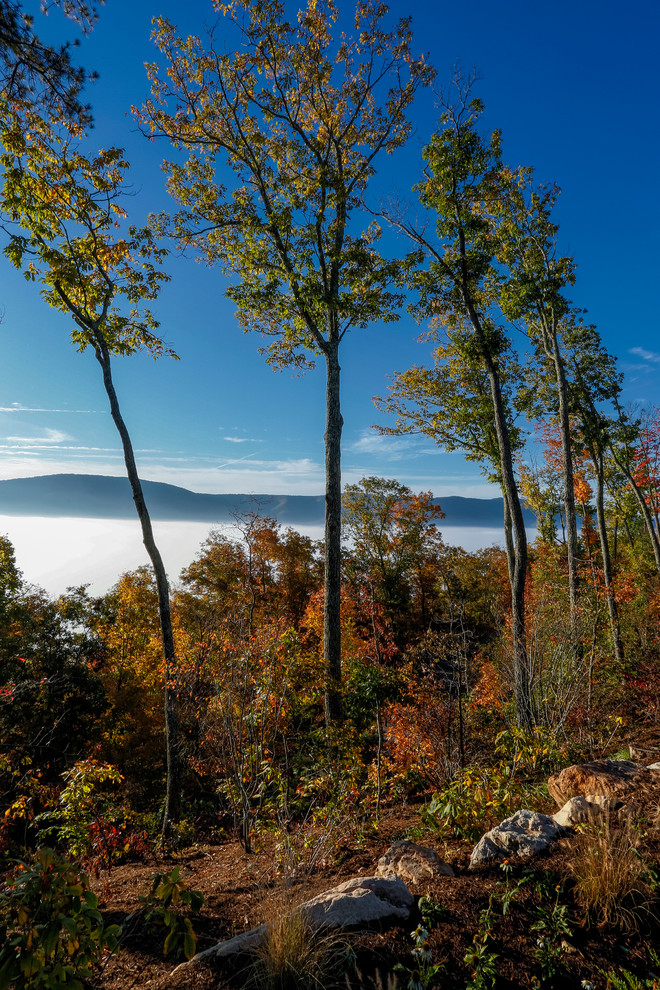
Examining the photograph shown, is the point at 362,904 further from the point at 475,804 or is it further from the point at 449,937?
the point at 475,804

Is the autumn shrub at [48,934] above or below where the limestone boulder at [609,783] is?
above

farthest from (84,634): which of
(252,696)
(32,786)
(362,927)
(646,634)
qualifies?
(646,634)

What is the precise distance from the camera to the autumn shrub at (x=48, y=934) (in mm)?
1560

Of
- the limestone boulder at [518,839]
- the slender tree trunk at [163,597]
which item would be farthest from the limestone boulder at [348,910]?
the slender tree trunk at [163,597]

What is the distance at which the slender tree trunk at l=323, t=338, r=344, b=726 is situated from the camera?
8367 mm

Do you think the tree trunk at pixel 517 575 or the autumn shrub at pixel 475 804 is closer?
the autumn shrub at pixel 475 804

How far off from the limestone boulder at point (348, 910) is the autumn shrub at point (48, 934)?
1.21 meters

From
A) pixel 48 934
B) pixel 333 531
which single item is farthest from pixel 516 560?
pixel 48 934

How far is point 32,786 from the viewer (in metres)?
7.72

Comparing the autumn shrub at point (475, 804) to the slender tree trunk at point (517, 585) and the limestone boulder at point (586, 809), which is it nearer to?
the limestone boulder at point (586, 809)

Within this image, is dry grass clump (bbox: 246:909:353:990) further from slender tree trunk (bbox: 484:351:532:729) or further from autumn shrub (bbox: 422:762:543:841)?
slender tree trunk (bbox: 484:351:532:729)

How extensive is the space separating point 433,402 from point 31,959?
601 inches

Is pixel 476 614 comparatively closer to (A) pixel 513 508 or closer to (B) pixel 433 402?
(B) pixel 433 402

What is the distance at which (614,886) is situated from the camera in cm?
280
